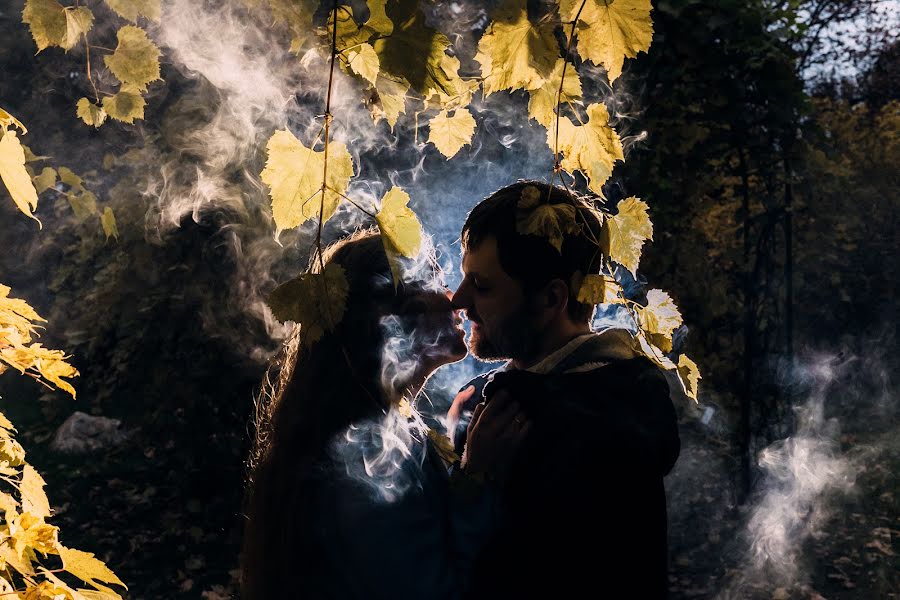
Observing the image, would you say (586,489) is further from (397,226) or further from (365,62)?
(365,62)

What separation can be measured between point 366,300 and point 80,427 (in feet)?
22.6

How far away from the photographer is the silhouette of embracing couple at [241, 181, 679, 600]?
177 centimetres

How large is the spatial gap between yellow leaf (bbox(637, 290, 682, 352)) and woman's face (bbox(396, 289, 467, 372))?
611mm

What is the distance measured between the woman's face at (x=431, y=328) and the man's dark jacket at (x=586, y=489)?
0.56 feet

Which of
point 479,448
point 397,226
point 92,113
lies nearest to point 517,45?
point 397,226

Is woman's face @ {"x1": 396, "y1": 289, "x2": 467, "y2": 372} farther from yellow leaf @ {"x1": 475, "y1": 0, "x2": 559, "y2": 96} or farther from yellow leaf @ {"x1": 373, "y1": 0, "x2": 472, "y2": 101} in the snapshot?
yellow leaf @ {"x1": 373, "y1": 0, "x2": 472, "y2": 101}

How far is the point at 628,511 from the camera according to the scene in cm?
190

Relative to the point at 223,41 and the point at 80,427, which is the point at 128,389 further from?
the point at 223,41

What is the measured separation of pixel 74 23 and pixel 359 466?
120 centimetres

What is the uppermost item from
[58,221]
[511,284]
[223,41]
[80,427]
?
[58,221]

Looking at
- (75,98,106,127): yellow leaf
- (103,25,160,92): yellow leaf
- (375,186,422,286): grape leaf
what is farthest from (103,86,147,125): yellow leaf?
(375,186,422,286): grape leaf

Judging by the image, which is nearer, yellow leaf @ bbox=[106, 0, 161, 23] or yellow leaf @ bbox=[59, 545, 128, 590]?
yellow leaf @ bbox=[59, 545, 128, 590]

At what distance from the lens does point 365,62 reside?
1413 mm

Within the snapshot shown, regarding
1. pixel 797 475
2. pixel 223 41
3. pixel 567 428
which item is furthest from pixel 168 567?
pixel 797 475
